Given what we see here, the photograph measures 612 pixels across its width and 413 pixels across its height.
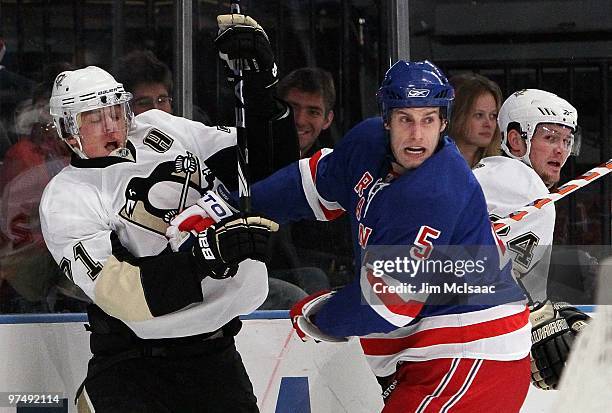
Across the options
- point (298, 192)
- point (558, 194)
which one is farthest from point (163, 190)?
point (558, 194)

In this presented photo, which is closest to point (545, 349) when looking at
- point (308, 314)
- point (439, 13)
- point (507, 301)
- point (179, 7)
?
point (507, 301)

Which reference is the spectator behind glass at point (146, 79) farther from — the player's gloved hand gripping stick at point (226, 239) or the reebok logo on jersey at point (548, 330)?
the reebok logo on jersey at point (548, 330)

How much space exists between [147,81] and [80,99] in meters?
0.50

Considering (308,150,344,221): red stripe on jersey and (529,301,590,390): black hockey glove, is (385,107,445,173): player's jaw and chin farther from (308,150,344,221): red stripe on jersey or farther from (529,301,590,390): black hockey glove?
(529,301,590,390): black hockey glove

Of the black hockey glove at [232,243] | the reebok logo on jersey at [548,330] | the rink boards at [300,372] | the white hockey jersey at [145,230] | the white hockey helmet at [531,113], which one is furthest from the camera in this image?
the rink boards at [300,372]

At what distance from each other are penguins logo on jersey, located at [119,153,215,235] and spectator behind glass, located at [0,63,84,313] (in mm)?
530

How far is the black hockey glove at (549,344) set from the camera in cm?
293

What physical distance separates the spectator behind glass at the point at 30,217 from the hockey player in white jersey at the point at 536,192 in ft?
3.82

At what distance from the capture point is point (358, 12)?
3.23m

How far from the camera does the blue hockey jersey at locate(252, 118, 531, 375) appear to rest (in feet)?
7.61

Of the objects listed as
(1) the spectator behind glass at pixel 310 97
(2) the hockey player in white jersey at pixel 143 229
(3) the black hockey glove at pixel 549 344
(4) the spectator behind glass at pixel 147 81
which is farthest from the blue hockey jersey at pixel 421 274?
(4) the spectator behind glass at pixel 147 81

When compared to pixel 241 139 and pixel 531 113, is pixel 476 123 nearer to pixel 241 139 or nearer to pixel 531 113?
pixel 531 113

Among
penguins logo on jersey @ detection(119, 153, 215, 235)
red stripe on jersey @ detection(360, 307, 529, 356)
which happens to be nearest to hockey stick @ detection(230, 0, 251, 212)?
penguins logo on jersey @ detection(119, 153, 215, 235)

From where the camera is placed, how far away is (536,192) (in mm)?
2893
